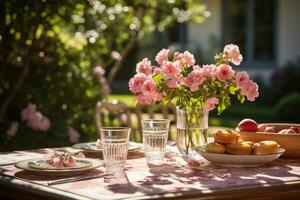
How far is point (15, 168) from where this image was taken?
114 inches

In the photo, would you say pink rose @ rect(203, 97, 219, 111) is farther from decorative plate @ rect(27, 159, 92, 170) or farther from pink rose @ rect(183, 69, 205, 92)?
decorative plate @ rect(27, 159, 92, 170)

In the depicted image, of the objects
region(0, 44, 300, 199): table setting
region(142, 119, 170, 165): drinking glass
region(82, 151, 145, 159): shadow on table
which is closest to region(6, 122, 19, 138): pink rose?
region(0, 44, 300, 199): table setting

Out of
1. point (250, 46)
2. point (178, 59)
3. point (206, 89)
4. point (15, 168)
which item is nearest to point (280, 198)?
point (206, 89)

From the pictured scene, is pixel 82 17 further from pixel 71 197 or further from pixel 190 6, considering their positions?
pixel 71 197

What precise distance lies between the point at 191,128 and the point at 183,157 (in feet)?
0.55

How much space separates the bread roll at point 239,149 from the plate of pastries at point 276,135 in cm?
28

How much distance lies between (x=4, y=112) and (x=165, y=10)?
→ 189cm

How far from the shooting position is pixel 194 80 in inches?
117

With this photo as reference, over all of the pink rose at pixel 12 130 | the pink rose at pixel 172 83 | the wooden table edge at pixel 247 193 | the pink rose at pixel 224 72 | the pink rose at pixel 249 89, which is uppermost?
the pink rose at pixel 224 72

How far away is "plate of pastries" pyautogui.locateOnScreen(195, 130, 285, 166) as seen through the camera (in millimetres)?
2902

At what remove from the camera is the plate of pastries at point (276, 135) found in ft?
10.4

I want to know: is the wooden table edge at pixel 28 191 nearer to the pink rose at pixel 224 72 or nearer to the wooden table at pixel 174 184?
the wooden table at pixel 174 184

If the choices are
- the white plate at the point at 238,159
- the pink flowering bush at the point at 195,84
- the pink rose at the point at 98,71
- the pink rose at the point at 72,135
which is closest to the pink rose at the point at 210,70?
the pink flowering bush at the point at 195,84

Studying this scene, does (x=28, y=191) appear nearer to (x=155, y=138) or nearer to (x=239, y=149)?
(x=155, y=138)
